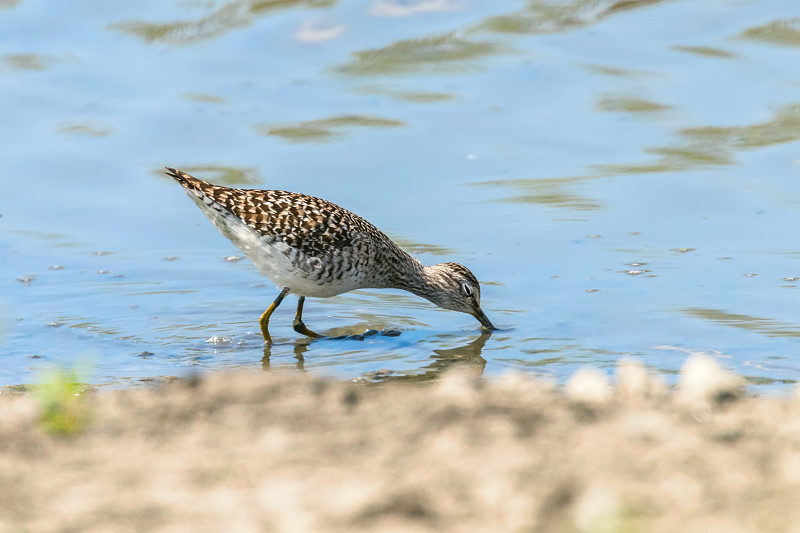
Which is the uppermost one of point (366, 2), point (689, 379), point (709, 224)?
point (366, 2)

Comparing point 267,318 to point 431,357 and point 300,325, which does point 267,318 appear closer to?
point 300,325

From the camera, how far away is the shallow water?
9805mm

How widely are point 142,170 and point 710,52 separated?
8.21 metres

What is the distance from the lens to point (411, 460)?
14.7ft

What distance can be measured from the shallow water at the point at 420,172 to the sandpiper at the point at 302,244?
0.47 meters

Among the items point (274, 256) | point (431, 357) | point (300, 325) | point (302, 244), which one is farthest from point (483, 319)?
point (274, 256)

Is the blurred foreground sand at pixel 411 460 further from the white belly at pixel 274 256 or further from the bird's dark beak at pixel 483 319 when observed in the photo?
the bird's dark beak at pixel 483 319

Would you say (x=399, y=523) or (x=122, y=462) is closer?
(x=399, y=523)

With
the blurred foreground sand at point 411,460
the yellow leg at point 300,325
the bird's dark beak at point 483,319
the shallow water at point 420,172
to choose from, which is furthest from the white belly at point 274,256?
the blurred foreground sand at point 411,460

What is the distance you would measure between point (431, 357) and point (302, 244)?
57.5 inches

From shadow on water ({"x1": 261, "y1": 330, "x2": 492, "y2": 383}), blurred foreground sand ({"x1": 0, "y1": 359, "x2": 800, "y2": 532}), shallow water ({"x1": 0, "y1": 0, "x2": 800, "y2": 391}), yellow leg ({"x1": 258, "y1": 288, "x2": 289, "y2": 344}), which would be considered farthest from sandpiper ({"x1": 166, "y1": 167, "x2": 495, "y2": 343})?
blurred foreground sand ({"x1": 0, "y1": 359, "x2": 800, "y2": 532})

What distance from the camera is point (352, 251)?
10.0 meters

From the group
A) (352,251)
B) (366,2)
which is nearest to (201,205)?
(352,251)

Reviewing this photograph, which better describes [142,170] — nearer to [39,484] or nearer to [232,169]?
[232,169]
